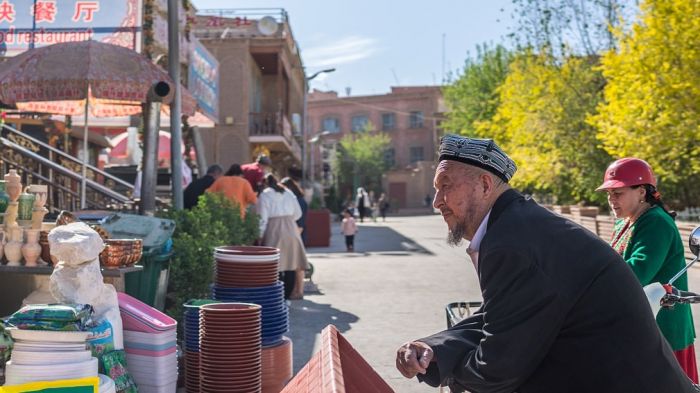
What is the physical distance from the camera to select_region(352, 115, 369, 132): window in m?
75.3

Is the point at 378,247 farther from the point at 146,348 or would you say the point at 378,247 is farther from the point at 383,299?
the point at 146,348

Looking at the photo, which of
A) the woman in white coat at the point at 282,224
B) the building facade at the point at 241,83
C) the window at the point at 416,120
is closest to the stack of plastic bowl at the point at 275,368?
the woman in white coat at the point at 282,224

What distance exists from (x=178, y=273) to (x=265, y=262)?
4.78 ft

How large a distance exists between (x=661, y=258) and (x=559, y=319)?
1.97 meters

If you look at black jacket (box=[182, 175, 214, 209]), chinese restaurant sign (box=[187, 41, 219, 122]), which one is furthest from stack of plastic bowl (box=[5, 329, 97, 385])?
Answer: chinese restaurant sign (box=[187, 41, 219, 122])

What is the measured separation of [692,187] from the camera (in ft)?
70.8

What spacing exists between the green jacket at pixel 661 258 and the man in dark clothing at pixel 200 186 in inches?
273

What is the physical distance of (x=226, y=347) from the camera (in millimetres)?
4410

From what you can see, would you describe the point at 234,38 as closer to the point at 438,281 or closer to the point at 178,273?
the point at 438,281

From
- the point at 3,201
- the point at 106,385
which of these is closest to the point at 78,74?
the point at 3,201

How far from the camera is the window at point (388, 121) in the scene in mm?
74750

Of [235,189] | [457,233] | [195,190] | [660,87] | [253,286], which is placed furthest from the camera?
[660,87]

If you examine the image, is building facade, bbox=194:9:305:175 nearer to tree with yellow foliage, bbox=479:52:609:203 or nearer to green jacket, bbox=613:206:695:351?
tree with yellow foliage, bbox=479:52:609:203

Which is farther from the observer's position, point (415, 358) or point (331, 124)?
point (331, 124)
